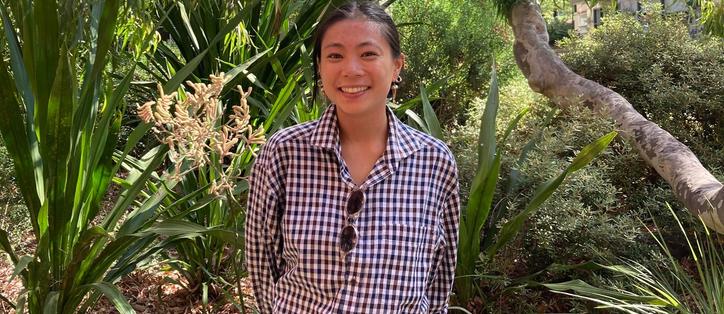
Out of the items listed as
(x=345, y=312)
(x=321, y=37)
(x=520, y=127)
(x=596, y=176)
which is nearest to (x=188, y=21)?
(x=520, y=127)

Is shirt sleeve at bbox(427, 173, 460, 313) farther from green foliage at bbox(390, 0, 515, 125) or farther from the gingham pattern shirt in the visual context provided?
green foliage at bbox(390, 0, 515, 125)

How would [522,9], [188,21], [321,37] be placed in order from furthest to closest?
[522,9], [188,21], [321,37]

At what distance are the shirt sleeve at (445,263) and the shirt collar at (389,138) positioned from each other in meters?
0.18

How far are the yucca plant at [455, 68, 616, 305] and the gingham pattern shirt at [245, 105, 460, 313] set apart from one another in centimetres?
97

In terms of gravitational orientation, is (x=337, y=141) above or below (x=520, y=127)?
above

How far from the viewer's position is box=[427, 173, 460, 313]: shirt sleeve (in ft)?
4.67

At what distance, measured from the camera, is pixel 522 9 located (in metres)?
4.47

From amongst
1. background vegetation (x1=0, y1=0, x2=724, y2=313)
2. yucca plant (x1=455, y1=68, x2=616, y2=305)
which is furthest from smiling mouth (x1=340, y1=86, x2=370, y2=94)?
yucca plant (x1=455, y1=68, x2=616, y2=305)

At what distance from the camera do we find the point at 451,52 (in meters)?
6.24

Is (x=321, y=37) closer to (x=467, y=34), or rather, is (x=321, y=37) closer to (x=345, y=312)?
(x=345, y=312)

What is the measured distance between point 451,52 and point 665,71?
7.41 ft

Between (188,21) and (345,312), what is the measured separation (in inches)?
111

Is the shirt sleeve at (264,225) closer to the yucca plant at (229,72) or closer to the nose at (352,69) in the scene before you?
the nose at (352,69)

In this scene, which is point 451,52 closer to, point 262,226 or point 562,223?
point 562,223
